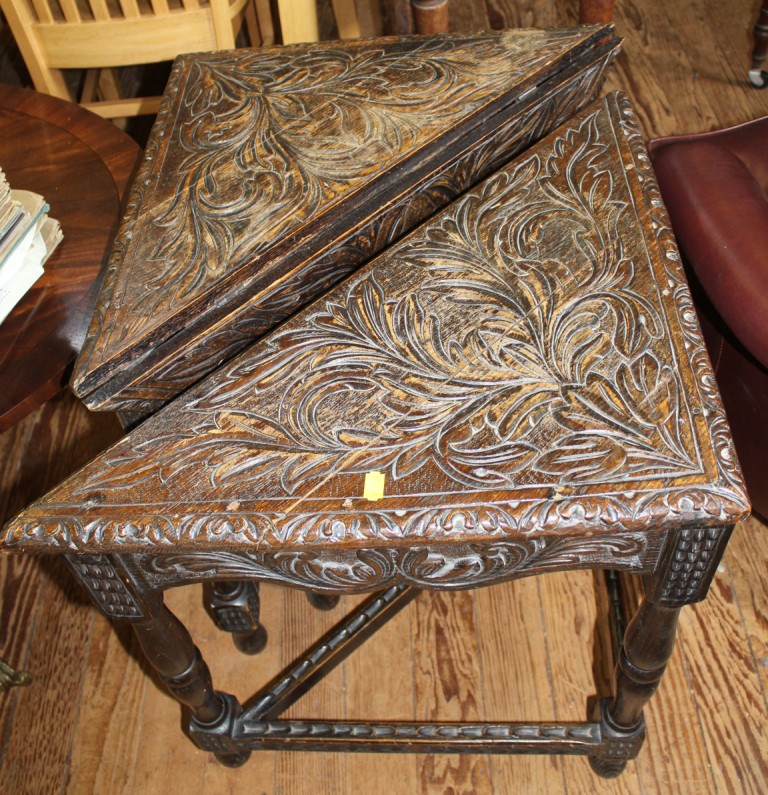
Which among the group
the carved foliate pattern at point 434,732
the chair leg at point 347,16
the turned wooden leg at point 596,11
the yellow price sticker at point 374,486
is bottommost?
the carved foliate pattern at point 434,732

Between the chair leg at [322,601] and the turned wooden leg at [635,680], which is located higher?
the turned wooden leg at [635,680]

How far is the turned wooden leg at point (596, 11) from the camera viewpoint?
4.00ft

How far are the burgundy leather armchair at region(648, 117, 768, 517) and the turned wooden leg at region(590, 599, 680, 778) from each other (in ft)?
1.10

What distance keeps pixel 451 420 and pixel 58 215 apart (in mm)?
657

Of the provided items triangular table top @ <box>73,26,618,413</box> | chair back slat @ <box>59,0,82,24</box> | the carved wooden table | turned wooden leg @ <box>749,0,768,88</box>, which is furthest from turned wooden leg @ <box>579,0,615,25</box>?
turned wooden leg @ <box>749,0,768,88</box>

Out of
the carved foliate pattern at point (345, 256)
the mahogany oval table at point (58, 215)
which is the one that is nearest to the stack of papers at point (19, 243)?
the mahogany oval table at point (58, 215)

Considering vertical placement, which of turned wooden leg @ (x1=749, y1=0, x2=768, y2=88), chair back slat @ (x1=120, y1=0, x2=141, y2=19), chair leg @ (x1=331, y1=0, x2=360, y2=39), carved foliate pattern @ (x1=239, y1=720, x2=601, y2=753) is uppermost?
chair back slat @ (x1=120, y1=0, x2=141, y2=19)

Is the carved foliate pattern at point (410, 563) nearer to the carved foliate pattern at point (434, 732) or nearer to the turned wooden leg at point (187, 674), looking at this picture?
the turned wooden leg at point (187, 674)

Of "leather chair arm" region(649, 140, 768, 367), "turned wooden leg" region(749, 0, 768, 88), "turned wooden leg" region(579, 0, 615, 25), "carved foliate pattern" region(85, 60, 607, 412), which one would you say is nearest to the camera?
"carved foliate pattern" region(85, 60, 607, 412)

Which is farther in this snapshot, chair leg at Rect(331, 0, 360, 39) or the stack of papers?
chair leg at Rect(331, 0, 360, 39)

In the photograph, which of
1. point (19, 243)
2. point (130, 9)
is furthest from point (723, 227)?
point (130, 9)

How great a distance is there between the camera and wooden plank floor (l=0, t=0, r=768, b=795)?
4.02ft

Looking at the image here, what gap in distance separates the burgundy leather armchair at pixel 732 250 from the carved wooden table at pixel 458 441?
0.48ft

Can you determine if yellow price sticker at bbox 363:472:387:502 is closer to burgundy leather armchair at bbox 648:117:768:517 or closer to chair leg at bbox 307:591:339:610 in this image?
burgundy leather armchair at bbox 648:117:768:517
